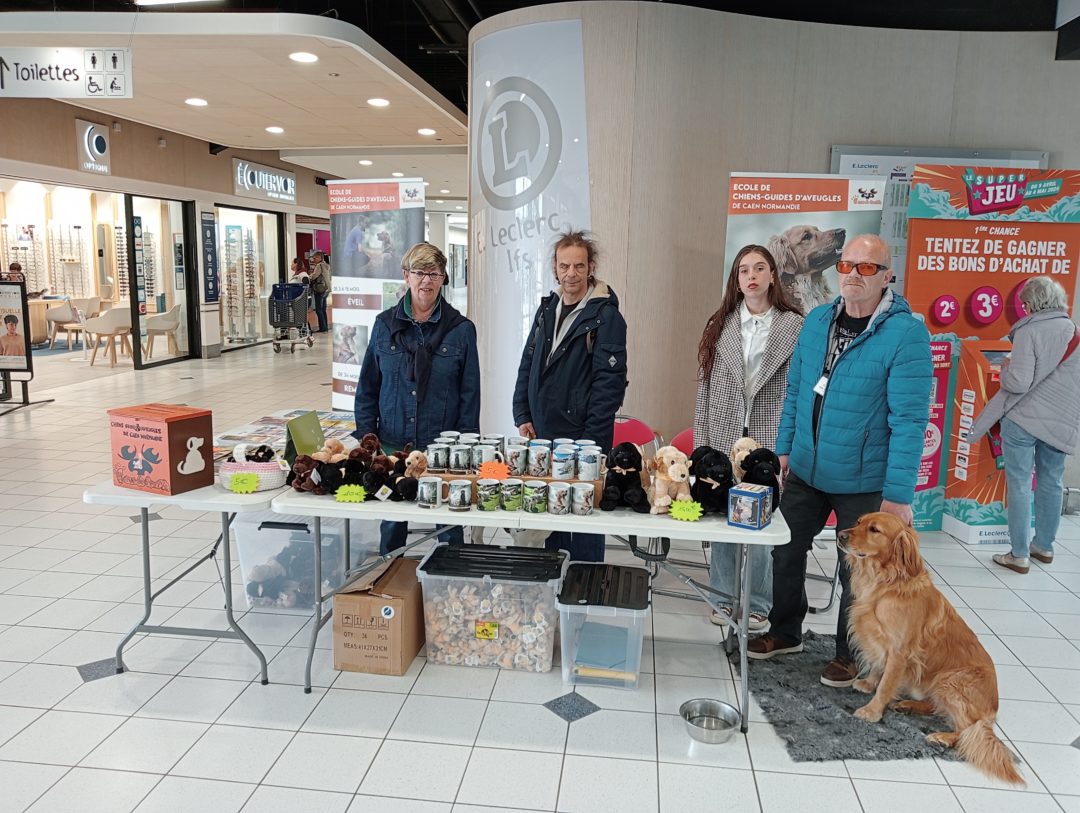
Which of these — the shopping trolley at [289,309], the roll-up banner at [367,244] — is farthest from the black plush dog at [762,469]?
the shopping trolley at [289,309]

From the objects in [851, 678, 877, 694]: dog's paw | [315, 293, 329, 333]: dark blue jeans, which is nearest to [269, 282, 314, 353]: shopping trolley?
[315, 293, 329, 333]: dark blue jeans

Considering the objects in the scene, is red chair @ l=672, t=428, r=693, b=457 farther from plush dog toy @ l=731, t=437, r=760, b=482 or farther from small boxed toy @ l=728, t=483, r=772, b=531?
small boxed toy @ l=728, t=483, r=772, b=531

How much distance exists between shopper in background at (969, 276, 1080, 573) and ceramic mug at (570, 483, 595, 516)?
2845mm

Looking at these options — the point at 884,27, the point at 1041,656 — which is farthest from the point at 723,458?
the point at 884,27

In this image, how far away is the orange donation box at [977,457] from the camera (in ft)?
15.3

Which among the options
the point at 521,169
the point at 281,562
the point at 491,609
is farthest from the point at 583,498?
the point at 521,169

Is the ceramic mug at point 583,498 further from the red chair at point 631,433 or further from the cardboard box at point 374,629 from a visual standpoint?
the red chair at point 631,433

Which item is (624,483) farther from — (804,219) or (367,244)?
(367,244)

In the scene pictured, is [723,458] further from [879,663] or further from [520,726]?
[520,726]

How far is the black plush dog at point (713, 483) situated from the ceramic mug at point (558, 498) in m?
0.43

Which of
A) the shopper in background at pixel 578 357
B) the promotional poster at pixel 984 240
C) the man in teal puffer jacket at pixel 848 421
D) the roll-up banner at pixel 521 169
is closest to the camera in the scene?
the man in teal puffer jacket at pixel 848 421

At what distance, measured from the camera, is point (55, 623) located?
3512 mm

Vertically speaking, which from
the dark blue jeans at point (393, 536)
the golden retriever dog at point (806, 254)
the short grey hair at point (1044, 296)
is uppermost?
the golden retriever dog at point (806, 254)

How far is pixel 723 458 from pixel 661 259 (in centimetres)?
253
